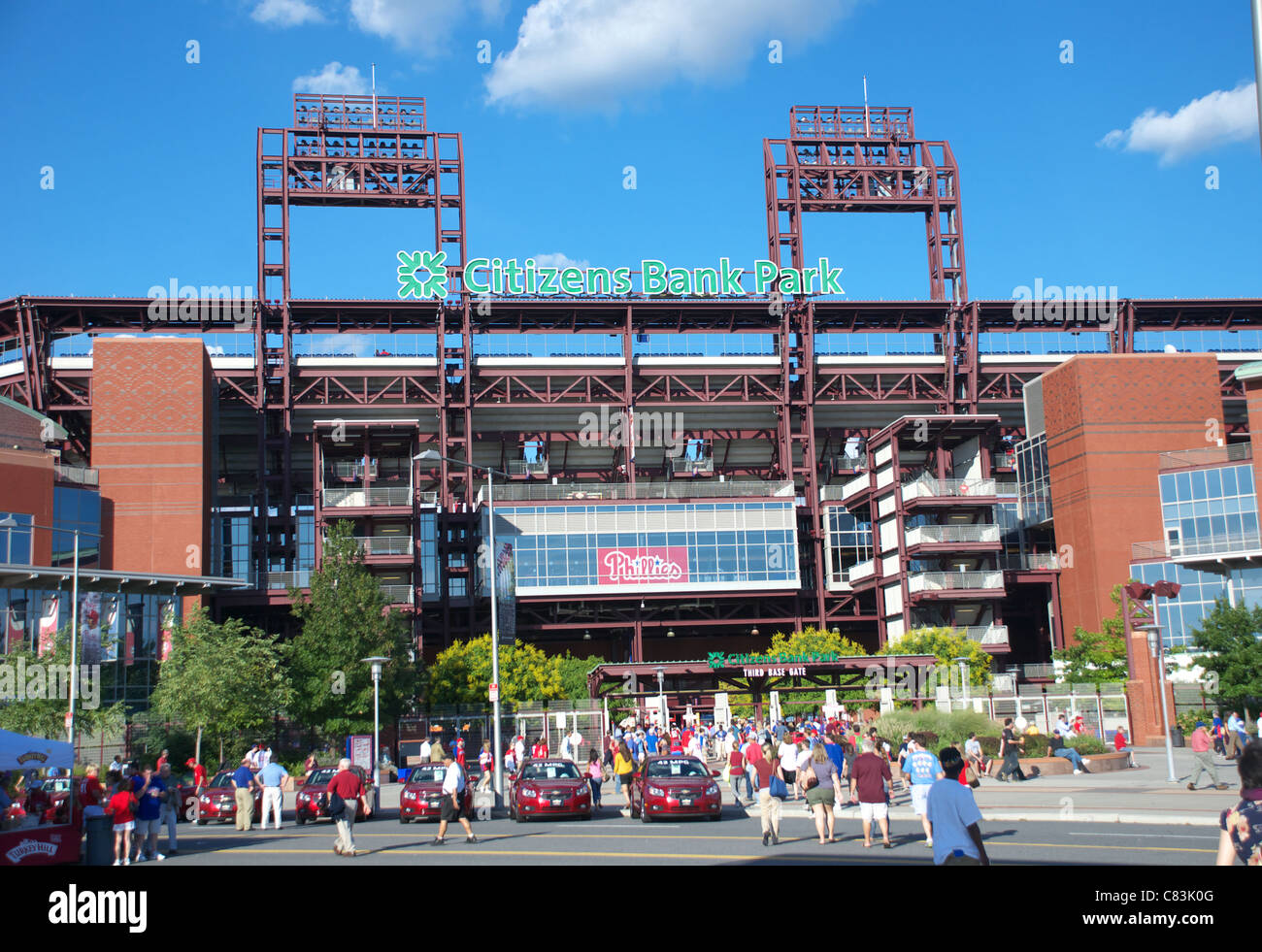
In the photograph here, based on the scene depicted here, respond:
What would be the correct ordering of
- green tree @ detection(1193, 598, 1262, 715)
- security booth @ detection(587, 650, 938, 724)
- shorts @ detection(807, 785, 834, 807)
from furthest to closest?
security booth @ detection(587, 650, 938, 724) < green tree @ detection(1193, 598, 1262, 715) < shorts @ detection(807, 785, 834, 807)

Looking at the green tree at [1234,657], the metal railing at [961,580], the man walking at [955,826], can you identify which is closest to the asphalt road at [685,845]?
the man walking at [955,826]

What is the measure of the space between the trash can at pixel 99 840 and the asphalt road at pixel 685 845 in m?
1.18

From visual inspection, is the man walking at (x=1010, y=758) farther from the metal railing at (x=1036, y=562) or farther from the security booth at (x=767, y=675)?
the metal railing at (x=1036, y=562)

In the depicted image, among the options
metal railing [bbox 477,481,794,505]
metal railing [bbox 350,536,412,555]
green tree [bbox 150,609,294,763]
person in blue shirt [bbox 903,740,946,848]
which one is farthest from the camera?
metal railing [bbox 477,481,794,505]

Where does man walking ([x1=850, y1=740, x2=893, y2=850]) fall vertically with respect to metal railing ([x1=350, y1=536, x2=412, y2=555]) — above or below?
below

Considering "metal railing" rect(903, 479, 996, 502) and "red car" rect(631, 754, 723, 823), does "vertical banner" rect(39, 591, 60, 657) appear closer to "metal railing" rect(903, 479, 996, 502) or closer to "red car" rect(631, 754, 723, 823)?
"red car" rect(631, 754, 723, 823)

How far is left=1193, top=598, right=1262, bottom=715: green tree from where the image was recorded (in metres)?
41.7

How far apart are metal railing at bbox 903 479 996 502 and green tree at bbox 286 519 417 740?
3533 cm

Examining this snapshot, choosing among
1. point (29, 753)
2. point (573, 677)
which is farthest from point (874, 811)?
point (573, 677)

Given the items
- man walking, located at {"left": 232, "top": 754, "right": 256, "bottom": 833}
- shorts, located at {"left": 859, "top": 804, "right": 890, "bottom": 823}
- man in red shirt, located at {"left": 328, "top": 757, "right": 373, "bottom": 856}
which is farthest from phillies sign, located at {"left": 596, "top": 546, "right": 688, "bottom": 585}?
shorts, located at {"left": 859, "top": 804, "right": 890, "bottom": 823}

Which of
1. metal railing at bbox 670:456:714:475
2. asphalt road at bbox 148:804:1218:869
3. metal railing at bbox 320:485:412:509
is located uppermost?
metal railing at bbox 670:456:714:475

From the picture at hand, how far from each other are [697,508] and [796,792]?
4889 centimetres

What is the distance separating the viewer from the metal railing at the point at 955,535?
72.5 meters
